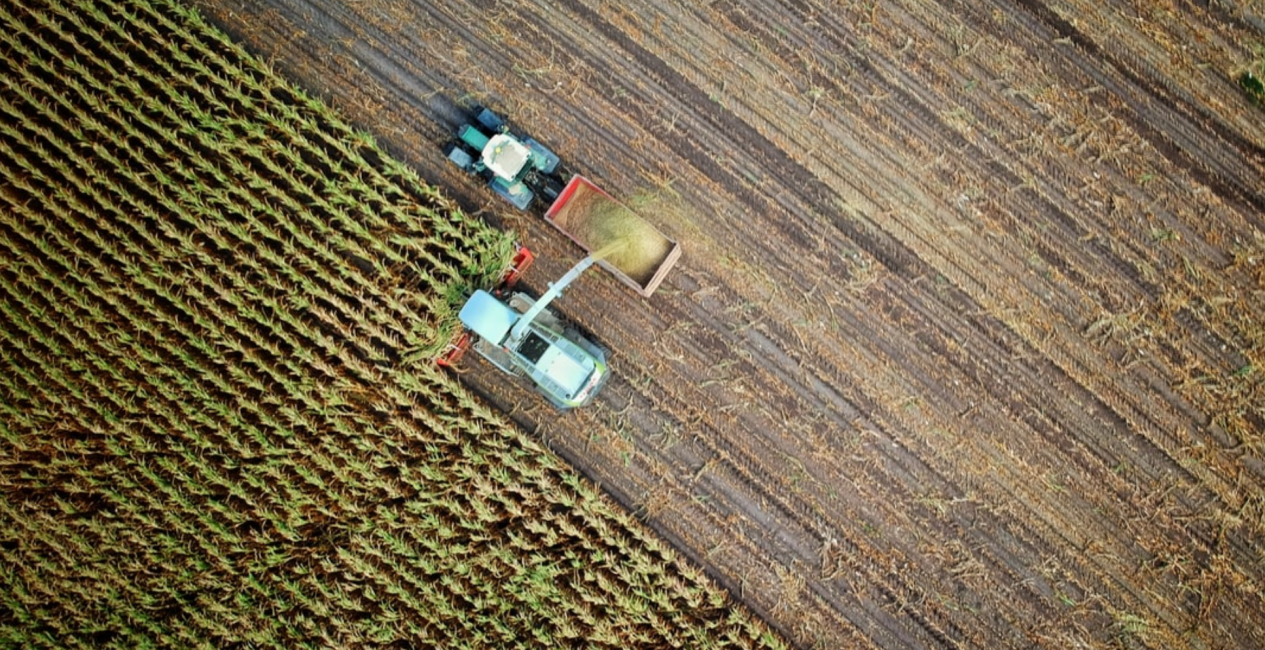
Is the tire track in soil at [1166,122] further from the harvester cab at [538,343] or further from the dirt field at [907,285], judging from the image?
the harvester cab at [538,343]

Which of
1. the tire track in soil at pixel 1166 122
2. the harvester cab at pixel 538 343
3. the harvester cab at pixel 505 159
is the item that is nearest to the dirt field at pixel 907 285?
the tire track in soil at pixel 1166 122

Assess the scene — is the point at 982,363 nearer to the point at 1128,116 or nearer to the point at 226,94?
the point at 1128,116

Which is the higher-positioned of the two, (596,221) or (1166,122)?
(1166,122)

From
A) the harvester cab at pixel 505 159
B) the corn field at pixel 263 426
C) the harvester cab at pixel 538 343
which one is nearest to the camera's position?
the harvester cab at pixel 538 343

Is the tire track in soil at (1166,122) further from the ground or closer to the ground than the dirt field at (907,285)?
further from the ground

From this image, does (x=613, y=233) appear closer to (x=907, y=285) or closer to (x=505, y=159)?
(x=505, y=159)

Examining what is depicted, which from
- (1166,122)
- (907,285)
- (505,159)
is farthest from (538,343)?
(1166,122)

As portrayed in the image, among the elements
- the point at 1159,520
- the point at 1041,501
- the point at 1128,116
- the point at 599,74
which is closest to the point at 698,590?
the point at 1041,501
